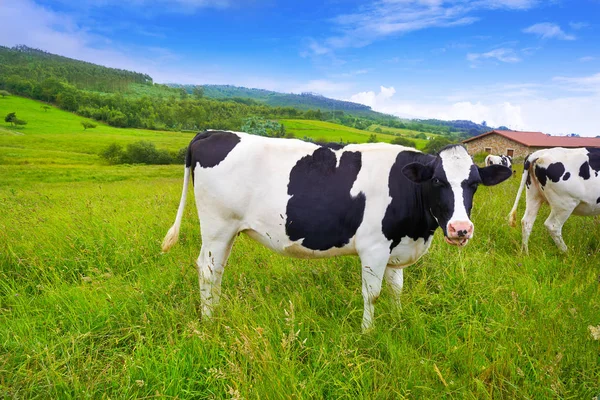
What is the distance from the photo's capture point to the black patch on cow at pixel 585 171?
5285mm

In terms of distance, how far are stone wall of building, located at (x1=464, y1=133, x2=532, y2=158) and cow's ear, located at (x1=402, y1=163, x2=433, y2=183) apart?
44.2 meters

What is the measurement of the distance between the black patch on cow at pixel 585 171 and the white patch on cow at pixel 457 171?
167 inches

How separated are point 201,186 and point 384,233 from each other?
77.0 inches

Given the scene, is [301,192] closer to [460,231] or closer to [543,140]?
[460,231]

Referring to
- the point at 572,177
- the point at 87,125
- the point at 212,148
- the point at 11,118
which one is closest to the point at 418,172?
the point at 212,148

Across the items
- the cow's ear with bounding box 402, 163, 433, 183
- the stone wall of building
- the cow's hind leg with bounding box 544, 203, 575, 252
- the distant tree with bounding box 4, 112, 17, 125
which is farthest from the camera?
the distant tree with bounding box 4, 112, 17, 125

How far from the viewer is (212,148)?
326 cm

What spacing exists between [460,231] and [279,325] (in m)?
1.66

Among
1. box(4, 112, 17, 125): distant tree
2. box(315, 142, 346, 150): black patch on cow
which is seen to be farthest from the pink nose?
box(4, 112, 17, 125): distant tree

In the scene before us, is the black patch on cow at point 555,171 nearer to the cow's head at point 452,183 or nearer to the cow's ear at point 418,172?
the cow's head at point 452,183

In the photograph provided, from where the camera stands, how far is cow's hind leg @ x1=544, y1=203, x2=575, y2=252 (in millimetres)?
5086

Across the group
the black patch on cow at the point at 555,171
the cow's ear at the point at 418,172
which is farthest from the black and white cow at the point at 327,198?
the black patch on cow at the point at 555,171

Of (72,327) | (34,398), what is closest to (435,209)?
(34,398)

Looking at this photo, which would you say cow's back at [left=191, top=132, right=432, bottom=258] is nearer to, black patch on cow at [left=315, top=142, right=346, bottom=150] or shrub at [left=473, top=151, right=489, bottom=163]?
black patch on cow at [left=315, top=142, right=346, bottom=150]
